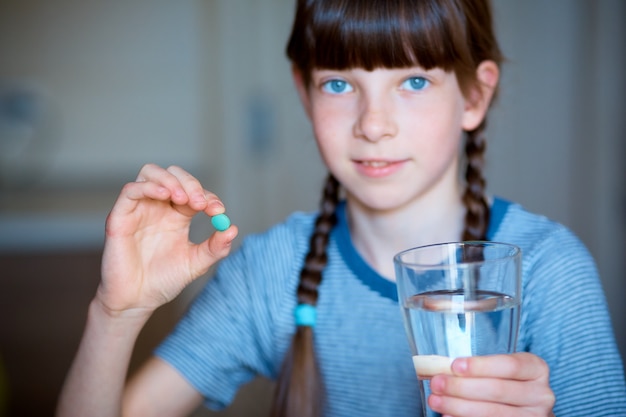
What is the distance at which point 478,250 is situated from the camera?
0.85 m

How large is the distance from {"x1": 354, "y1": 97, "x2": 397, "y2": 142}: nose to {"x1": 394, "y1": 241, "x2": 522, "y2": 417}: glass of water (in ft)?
1.26

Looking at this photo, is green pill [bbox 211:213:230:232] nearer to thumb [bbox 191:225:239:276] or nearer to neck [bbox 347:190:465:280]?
thumb [bbox 191:225:239:276]

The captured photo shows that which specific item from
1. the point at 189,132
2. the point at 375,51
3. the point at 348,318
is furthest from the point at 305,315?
the point at 189,132

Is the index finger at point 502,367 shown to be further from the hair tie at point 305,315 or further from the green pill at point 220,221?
the hair tie at point 305,315

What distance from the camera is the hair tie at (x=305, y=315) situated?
1.37 m

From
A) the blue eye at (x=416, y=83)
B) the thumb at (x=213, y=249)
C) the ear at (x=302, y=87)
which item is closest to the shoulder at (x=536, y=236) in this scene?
the blue eye at (x=416, y=83)

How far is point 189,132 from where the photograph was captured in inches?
140

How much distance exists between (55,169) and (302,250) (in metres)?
2.39

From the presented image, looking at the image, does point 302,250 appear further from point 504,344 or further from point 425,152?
point 504,344

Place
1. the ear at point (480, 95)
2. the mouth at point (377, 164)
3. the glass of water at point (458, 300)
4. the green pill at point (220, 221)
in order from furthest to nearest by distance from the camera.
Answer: the ear at point (480, 95) < the mouth at point (377, 164) < the green pill at point (220, 221) < the glass of water at point (458, 300)

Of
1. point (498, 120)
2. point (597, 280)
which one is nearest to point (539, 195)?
point (498, 120)

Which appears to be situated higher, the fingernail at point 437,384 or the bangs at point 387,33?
the bangs at point 387,33

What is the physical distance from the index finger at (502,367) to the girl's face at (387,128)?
452 millimetres

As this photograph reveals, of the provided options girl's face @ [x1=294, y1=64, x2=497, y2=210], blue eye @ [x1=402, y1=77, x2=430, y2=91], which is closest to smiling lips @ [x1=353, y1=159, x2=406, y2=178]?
girl's face @ [x1=294, y1=64, x2=497, y2=210]
